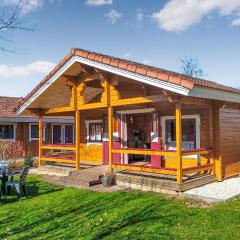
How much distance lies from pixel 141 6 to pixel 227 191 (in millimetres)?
7785

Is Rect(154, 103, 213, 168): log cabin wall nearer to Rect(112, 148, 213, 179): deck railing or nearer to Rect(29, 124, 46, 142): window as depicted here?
Rect(112, 148, 213, 179): deck railing

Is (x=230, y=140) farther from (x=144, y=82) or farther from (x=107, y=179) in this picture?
(x=107, y=179)

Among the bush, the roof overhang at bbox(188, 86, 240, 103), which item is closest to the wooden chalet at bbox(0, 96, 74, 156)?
the bush

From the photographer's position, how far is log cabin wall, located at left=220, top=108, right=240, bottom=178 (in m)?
11.7

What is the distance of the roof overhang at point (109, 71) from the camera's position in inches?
361

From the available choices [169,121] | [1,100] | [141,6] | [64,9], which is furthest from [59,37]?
[1,100]

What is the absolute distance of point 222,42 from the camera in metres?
19.6

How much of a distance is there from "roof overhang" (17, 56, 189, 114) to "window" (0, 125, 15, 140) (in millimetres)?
10131

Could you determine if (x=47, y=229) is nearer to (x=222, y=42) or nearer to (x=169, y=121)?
(x=169, y=121)

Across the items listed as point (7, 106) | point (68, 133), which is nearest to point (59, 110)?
point (7, 106)

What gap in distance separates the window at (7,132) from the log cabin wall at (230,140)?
17493 mm

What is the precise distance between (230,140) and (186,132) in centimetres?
157

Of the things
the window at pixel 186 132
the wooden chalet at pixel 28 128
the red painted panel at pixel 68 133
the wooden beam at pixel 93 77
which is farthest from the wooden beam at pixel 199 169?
the red painted panel at pixel 68 133

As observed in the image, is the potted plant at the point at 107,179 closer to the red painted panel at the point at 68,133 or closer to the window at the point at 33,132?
the window at the point at 33,132
